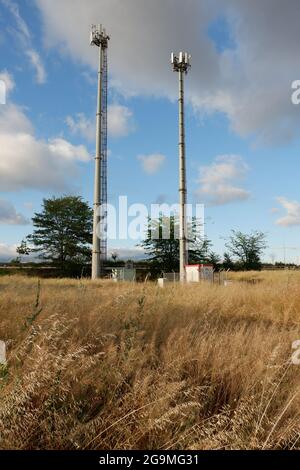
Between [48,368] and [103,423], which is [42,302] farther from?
[103,423]

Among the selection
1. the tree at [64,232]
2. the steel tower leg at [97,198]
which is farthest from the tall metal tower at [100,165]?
the tree at [64,232]

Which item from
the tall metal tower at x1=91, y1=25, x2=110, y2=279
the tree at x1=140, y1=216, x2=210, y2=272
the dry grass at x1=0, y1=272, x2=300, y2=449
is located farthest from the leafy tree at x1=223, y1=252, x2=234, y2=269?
the dry grass at x1=0, y1=272, x2=300, y2=449

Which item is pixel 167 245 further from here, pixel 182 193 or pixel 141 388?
pixel 141 388

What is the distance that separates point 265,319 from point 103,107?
27.4 metres

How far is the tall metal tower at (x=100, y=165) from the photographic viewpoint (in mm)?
29328

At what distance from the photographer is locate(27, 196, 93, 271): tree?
171 ft

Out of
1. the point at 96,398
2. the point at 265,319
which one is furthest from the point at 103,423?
the point at 265,319

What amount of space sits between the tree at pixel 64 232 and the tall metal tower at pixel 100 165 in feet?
61.6

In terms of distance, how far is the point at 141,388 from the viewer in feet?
12.9

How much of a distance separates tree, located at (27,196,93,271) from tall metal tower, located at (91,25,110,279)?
1879 cm

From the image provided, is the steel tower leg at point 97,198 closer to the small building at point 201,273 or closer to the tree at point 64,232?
the small building at point 201,273

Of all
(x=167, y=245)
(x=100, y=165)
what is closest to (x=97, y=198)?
(x=100, y=165)

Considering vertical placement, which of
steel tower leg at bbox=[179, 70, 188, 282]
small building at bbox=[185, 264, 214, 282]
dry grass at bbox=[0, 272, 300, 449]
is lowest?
dry grass at bbox=[0, 272, 300, 449]

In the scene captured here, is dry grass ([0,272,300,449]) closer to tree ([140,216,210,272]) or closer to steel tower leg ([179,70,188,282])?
steel tower leg ([179,70,188,282])
